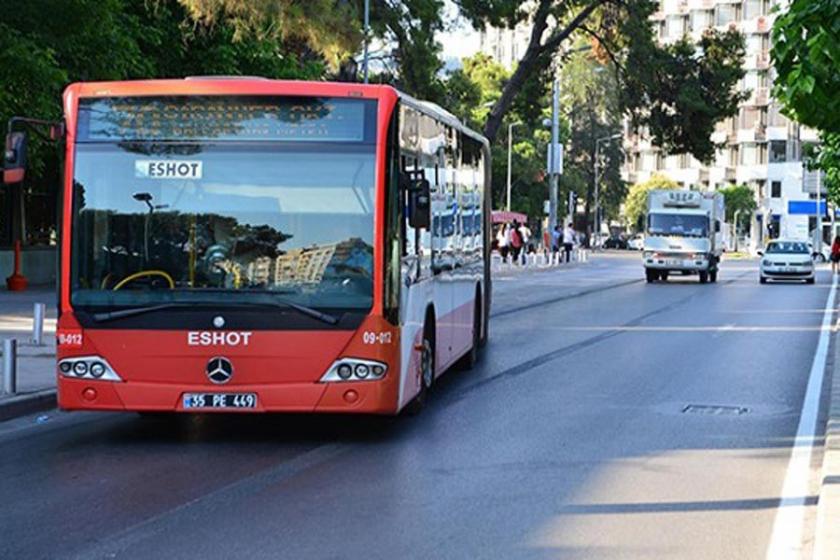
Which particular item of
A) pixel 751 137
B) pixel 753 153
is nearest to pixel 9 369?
pixel 751 137

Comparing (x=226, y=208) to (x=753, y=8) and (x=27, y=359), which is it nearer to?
(x=27, y=359)

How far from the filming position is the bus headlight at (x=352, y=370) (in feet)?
36.7

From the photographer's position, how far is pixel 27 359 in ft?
56.4

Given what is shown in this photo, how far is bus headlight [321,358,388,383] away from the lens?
11.2 m

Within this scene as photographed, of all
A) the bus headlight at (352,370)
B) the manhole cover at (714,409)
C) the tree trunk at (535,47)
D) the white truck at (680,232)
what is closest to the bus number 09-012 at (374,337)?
the bus headlight at (352,370)

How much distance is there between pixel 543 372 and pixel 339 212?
269 inches

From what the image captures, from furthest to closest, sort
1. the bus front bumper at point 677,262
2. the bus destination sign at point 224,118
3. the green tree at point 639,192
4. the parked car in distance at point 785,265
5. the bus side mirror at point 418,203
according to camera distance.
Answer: the green tree at point 639,192, the parked car in distance at point 785,265, the bus front bumper at point 677,262, the bus side mirror at point 418,203, the bus destination sign at point 224,118

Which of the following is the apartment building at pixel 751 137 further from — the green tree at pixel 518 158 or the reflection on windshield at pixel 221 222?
the reflection on windshield at pixel 221 222

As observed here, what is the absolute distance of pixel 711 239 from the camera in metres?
48.4

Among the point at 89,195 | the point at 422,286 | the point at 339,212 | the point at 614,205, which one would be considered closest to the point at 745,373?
the point at 422,286

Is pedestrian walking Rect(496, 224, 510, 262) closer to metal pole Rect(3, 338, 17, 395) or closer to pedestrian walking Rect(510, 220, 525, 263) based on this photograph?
pedestrian walking Rect(510, 220, 525, 263)

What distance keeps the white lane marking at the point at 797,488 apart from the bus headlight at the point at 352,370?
10.4 feet

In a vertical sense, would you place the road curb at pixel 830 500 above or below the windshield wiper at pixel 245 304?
below

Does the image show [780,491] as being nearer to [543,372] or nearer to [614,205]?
[543,372]
